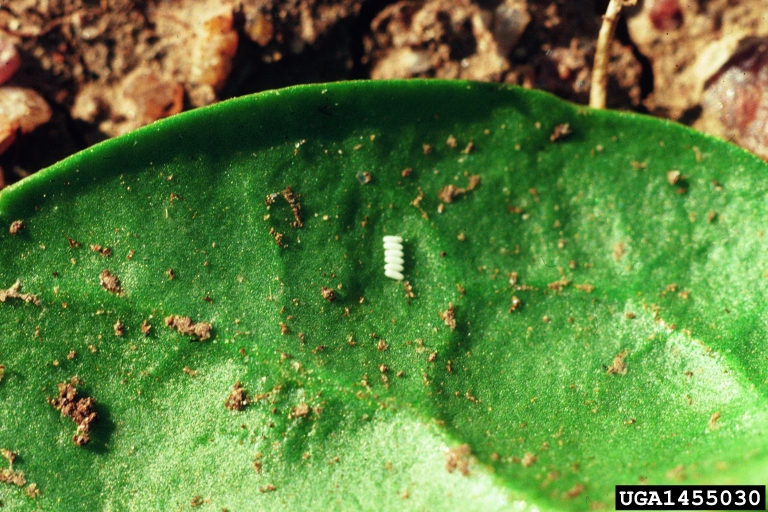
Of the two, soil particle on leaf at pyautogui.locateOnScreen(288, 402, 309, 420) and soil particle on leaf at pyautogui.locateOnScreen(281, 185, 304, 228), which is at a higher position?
soil particle on leaf at pyautogui.locateOnScreen(281, 185, 304, 228)

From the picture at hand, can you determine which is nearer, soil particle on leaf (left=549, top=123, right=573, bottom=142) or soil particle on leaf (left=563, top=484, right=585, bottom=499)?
soil particle on leaf (left=563, top=484, right=585, bottom=499)

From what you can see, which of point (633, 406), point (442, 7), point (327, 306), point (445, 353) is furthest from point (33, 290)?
point (633, 406)

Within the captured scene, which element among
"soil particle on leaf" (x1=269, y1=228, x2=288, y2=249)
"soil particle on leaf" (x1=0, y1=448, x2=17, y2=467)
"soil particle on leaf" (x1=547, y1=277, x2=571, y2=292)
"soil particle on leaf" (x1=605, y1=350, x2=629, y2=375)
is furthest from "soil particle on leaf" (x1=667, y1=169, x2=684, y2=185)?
"soil particle on leaf" (x1=0, y1=448, x2=17, y2=467)

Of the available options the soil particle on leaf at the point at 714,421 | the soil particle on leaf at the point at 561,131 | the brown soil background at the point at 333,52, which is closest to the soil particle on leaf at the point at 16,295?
the brown soil background at the point at 333,52

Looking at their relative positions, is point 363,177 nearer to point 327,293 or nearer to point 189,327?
point 327,293

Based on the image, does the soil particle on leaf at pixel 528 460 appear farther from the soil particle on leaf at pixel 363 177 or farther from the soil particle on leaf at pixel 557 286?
the soil particle on leaf at pixel 363 177

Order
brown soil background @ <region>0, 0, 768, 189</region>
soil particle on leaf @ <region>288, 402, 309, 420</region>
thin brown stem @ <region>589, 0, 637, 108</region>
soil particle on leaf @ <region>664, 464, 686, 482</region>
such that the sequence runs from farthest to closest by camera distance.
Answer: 1. brown soil background @ <region>0, 0, 768, 189</region>
2. thin brown stem @ <region>589, 0, 637, 108</region>
3. soil particle on leaf @ <region>288, 402, 309, 420</region>
4. soil particle on leaf @ <region>664, 464, 686, 482</region>

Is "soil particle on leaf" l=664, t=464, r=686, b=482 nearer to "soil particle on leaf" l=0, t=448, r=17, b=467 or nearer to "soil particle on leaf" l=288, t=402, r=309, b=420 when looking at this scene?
"soil particle on leaf" l=288, t=402, r=309, b=420
